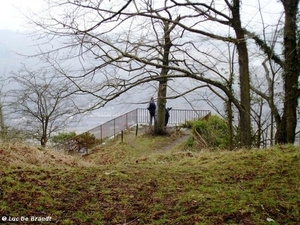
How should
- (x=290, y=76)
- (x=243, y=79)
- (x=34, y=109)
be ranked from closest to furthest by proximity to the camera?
1. (x=290, y=76)
2. (x=243, y=79)
3. (x=34, y=109)

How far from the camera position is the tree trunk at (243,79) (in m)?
7.55

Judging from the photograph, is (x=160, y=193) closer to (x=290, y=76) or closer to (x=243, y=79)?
(x=243, y=79)

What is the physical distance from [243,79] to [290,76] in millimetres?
1122

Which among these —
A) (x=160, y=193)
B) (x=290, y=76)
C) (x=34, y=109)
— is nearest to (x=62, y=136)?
(x=34, y=109)

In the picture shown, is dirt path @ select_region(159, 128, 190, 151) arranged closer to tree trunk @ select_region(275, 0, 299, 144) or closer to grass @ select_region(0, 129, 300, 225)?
tree trunk @ select_region(275, 0, 299, 144)

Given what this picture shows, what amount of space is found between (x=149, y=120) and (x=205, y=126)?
193 inches

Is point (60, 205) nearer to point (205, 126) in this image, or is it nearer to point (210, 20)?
point (210, 20)

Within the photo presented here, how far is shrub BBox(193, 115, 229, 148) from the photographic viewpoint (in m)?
12.9

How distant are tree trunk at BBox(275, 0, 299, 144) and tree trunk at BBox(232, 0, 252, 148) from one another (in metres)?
0.79

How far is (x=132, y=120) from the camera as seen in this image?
20.8 metres

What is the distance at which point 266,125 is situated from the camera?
957cm

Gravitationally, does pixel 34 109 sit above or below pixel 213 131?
above

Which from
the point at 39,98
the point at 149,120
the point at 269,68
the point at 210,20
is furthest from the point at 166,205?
the point at 149,120

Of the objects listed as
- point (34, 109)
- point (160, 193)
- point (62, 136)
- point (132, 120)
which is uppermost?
point (34, 109)
